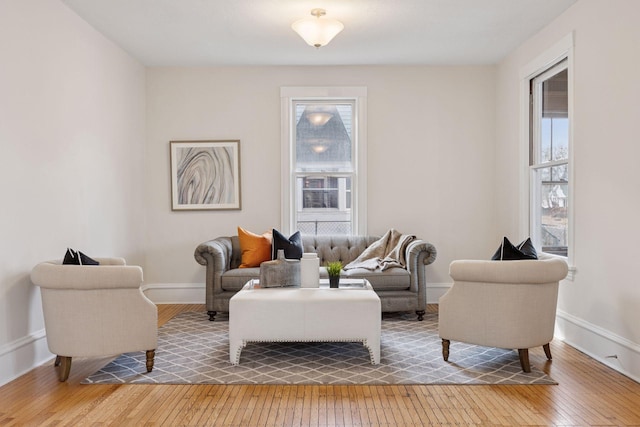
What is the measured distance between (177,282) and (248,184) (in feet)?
4.74

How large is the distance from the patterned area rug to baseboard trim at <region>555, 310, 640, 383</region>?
1.90 ft

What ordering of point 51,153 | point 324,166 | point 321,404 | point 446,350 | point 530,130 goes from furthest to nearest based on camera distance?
1. point 324,166
2. point 530,130
3. point 51,153
4. point 446,350
5. point 321,404

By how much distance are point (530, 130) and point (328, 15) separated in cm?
236

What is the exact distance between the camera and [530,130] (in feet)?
17.2

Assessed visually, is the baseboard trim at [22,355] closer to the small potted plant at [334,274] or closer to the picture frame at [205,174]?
the small potted plant at [334,274]

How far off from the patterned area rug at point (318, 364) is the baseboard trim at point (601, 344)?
1.90ft

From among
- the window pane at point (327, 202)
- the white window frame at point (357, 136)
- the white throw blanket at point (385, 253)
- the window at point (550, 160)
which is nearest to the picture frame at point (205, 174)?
the white window frame at point (357, 136)

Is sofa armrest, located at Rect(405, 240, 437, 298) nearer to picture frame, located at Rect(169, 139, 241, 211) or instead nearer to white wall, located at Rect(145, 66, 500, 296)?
white wall, located at Rect(145, 66, 500, 296)

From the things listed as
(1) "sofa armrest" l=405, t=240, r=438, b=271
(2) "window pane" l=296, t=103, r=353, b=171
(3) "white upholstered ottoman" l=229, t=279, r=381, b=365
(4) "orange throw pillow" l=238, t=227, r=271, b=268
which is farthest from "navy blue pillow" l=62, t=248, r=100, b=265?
(2) "window pane" l=296, t=103, r=353, b=171

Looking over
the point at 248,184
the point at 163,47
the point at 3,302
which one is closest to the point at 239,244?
the point at 248,184

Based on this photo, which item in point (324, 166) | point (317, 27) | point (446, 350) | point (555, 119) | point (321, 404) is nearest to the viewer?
point (321, 404)

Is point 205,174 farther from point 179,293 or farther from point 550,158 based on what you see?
point 550,158

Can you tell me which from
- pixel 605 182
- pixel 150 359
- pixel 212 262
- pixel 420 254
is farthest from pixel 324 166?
pixel 150 359

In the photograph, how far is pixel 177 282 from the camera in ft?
20.3
